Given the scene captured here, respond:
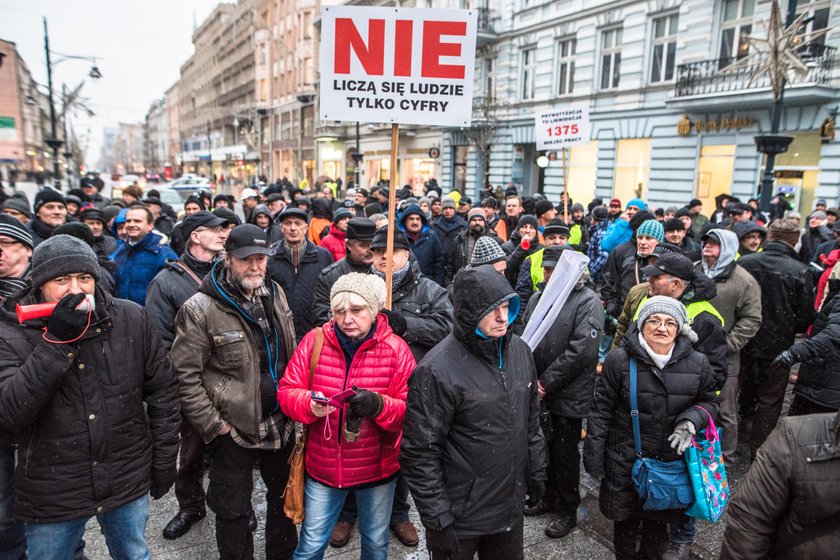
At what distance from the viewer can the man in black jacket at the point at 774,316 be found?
502 cm

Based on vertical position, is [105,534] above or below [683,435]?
below

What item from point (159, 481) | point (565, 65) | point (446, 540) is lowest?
point (446, 540)

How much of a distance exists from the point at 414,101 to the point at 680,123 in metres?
17.8

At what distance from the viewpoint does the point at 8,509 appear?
2.85m

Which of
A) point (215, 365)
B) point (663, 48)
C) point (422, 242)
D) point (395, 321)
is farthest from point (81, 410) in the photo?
point (663, 48)

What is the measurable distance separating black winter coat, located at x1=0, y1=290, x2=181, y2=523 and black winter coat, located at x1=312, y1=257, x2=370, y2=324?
1.39m

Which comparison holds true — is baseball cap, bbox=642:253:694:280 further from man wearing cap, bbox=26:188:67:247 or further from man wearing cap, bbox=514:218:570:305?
man wearing cap, bbox=26:188:67:247

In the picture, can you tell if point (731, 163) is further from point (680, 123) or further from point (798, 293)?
point (798, 293)

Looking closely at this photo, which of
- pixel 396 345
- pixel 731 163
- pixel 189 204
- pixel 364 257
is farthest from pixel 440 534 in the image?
pixel 731 163

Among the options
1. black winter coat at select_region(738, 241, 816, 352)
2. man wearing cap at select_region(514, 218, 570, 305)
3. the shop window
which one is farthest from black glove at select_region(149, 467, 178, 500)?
the shop window

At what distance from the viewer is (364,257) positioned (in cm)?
439

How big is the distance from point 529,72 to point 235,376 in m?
25.6

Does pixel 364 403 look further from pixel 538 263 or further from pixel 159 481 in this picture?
pixel 538 263

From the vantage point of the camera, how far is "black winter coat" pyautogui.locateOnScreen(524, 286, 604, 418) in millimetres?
3682
